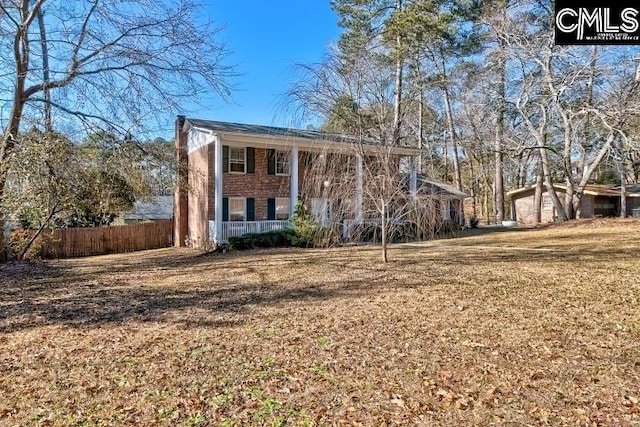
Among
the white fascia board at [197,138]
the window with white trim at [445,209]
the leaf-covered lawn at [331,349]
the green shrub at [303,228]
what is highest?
the white fascia board at [197,138]

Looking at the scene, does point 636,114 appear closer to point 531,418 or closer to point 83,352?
point 531,418

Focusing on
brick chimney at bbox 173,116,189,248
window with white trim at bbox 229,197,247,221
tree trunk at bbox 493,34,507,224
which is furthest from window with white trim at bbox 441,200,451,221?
brick chimney at bbox 173,116,189,248

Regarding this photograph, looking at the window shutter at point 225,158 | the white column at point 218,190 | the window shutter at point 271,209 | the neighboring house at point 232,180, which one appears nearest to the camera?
the white column at point 218,190

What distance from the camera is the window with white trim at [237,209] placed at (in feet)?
62.1

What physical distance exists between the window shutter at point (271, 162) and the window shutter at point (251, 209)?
1.63 m

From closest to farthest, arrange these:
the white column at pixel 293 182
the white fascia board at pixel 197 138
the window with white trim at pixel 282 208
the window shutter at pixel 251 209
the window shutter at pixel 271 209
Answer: the white column at pixel 293 182, the white fascia board at pixel 197 138, the window shutter at pixel 251 209, the window shutter at pixel 271 209, the window with white trim at pixel 282 208

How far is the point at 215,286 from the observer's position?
8.38 meters

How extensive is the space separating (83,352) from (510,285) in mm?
6767

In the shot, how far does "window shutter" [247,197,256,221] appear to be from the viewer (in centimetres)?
1927

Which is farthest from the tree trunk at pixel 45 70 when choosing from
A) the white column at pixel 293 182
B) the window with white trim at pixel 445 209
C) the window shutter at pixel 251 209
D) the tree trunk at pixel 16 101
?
the window with white trim at pixel 445 209

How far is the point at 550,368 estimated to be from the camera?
4012 mm

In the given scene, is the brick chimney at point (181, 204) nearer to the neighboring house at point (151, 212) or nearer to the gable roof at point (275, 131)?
the gable roof at point (275, 131)

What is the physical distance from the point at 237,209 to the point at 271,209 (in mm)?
1652

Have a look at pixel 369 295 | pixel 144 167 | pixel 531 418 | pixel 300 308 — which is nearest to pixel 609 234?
pixel 369 295
